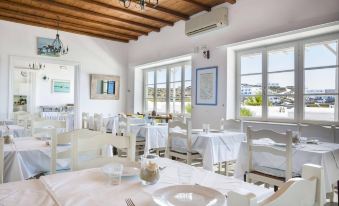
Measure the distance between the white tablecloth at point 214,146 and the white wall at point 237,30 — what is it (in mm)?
1415

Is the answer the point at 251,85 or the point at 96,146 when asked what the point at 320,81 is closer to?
the point at 251,85

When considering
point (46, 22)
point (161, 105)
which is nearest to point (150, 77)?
point (161, 105)

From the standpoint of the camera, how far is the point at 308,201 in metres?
0.68

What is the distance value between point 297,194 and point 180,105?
18.3 ft

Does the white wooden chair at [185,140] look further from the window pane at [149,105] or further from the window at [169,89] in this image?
the window pane at [149,105]

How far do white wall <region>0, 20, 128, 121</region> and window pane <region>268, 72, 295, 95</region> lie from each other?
15.0 feet

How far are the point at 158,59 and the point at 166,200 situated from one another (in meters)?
5.66

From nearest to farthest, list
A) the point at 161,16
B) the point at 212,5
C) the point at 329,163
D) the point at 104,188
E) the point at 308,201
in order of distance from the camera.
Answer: the point at 308,201
the point at 104,188
the point at 329,163
the point at 212,5
the point at 161,16

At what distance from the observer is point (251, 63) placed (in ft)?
15.1

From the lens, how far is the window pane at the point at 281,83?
401cm

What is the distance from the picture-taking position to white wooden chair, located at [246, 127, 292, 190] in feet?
6.96

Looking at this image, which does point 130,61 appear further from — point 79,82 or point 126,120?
point 126,120

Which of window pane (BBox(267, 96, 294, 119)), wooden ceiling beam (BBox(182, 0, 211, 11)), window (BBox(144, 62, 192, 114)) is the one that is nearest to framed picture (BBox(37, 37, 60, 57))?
window (BBox(144, 62, 192, 114))

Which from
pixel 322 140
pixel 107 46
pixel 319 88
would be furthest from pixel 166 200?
pixel 107 46
